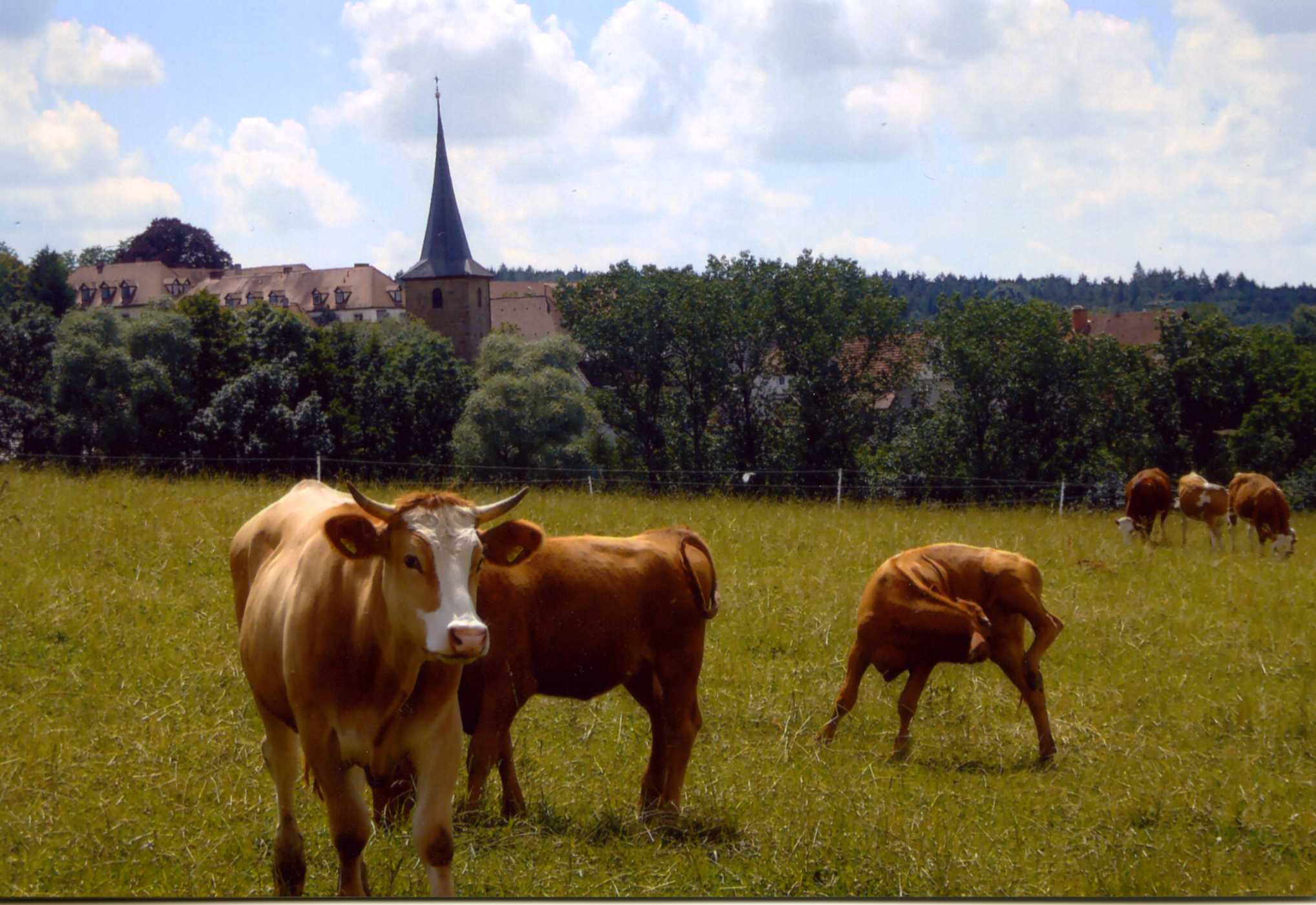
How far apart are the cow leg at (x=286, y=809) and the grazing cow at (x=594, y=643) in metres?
0.48

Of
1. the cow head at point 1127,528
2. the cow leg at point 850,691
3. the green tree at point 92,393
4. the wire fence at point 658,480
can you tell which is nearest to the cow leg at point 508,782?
the cow leg at point 850,691

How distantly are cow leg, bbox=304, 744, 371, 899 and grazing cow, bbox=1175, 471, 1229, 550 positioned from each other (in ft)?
53.0

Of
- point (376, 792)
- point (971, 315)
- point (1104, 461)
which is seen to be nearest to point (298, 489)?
point (376, 792)

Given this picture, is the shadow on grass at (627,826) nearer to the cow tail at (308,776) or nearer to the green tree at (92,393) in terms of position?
the cow tail at (308,776)

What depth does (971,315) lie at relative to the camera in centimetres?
3853

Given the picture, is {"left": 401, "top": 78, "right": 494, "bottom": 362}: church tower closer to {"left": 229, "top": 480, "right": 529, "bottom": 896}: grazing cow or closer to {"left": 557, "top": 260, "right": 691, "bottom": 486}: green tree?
{"left": 557, "top": 260, "right": 691, "bottom": 486}: green tree

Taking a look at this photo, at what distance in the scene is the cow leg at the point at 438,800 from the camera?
4.41 m

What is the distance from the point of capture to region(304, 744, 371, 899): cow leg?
4.42m

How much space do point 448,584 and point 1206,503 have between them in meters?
16.9

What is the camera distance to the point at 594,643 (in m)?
5.91

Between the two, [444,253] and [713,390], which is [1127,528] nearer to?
[713,390]

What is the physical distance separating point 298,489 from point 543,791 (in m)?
1.92

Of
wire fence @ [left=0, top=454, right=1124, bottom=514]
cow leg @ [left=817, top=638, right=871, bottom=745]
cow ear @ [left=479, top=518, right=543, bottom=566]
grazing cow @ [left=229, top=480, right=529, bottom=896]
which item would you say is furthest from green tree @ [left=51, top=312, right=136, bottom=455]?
cow ear @ [left=479, top=518, right=543, bottom=566]

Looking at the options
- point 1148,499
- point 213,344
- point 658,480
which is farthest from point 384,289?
point 1148,499
